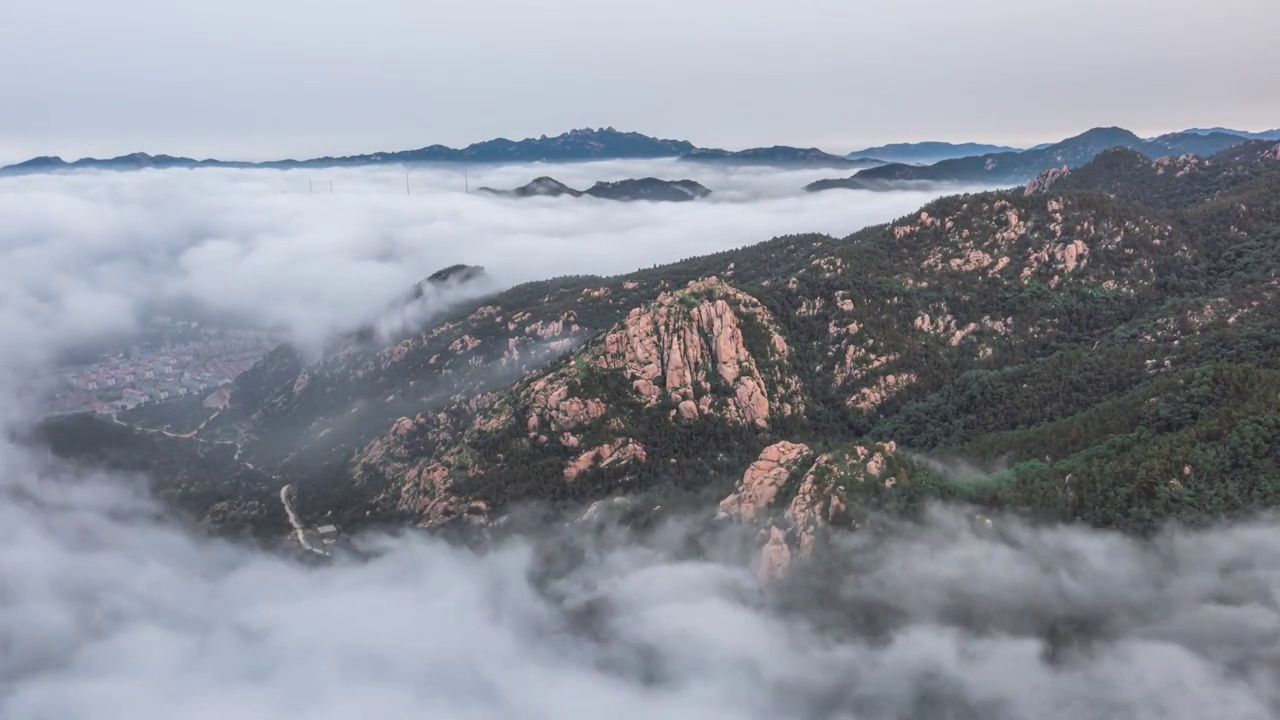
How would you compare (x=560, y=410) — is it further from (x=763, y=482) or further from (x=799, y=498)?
(x=799, y=498)

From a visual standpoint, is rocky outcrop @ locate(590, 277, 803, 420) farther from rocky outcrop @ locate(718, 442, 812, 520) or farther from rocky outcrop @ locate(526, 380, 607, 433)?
rocky outcrop @ locate(718, 442, 812, 520)

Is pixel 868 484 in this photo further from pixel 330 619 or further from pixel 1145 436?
pixel 330 619

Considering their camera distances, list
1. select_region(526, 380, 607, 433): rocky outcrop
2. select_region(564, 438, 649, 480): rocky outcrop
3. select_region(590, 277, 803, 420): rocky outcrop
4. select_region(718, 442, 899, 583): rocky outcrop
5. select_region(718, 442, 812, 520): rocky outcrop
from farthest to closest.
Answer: select_region(590, 277, 803, 420): rocky outcrop
select_region(526, 380, 607, 433): rocky outcrop
select_region(564, 438, 649, 480): rocky outcrop
select_region(718, 442, 812, 520): rocky outcrop
select_region(718, 442, 899, 583): rocky outcrop

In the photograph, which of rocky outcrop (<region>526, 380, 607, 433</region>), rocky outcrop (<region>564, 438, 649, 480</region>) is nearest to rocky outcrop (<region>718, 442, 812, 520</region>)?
rocky outcrop (<region>564, 438, 649, 480</region>)

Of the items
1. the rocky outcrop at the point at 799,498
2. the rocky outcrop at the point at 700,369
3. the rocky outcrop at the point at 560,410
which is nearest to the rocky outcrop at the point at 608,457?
the rocky outcrop at the point at 560,410

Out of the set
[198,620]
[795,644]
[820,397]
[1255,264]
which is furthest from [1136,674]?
[198,620]

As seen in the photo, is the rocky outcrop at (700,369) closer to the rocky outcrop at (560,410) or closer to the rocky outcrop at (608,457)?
the rocky outcrop at (560,410)
